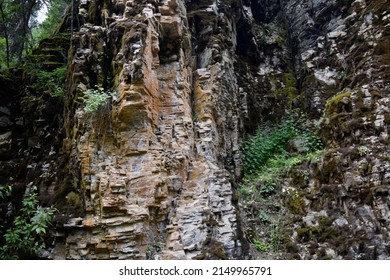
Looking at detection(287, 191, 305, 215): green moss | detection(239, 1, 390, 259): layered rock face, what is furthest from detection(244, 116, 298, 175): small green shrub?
detection(287, 191, 305, 215): green moss

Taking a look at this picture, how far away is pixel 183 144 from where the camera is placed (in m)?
7.60

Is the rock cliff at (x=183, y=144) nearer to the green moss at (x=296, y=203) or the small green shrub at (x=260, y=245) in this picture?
the green moss at (x=296, y=203)

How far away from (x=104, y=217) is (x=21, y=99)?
5562 mm

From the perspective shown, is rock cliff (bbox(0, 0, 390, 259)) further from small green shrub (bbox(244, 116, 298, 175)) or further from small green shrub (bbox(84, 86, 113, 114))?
small green shrub (bbox(244, 116, 298, 175))

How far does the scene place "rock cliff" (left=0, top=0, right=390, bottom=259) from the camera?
6.44m

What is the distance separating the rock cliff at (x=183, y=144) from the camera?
6.44 meters

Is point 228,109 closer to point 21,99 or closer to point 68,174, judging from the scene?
point 68,174

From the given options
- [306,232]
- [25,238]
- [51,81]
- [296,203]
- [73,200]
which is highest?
[51,81]

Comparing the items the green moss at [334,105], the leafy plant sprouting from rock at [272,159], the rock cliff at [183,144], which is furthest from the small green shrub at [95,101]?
the green moss at [334,105]

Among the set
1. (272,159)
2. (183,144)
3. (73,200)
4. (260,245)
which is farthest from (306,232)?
(73,200)

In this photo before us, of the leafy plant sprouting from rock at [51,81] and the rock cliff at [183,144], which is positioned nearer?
the rock cliff at [183,144]

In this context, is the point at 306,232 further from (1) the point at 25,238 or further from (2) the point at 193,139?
(1) the point at 25,238

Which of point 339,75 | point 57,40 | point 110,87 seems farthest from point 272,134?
point 57,40

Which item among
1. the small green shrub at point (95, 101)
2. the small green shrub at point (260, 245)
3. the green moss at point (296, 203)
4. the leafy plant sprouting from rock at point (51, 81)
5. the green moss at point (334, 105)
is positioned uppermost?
the leafy plant sprouting from rock at point (51, 81)
